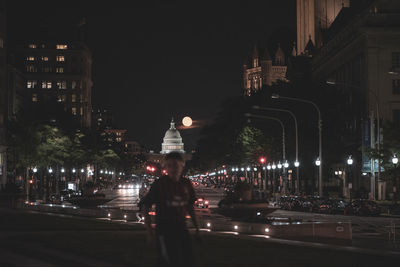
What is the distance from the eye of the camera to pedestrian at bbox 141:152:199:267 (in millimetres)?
10992

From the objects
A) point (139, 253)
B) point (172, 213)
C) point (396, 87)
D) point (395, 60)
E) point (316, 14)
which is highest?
point (316, 14)

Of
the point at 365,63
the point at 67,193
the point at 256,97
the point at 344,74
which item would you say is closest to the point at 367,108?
the point at 365,63

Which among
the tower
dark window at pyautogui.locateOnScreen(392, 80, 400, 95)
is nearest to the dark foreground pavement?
dark window at pyautogui.locateOnScreen(392, 80, 400, 95)

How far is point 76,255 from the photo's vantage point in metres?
19.4

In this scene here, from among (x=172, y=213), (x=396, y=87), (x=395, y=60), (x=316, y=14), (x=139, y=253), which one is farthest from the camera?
(x=316, y=14)

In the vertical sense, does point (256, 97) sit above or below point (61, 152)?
above

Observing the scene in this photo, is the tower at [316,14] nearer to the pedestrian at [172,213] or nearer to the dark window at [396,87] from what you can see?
the dark window at [396,87]

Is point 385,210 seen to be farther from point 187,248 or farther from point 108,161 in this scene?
point 108,161

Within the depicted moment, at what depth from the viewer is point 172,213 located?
11.3 meters

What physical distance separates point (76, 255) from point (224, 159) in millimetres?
129984

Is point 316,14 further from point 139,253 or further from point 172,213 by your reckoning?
point 172,213

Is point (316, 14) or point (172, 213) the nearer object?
point (172, 213)

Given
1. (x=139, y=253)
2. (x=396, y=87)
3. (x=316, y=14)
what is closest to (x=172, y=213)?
Answer: (x=139, y=253)

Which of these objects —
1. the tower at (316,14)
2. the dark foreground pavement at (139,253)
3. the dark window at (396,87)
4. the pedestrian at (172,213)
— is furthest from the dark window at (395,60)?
the pedestrian at (172,213)
